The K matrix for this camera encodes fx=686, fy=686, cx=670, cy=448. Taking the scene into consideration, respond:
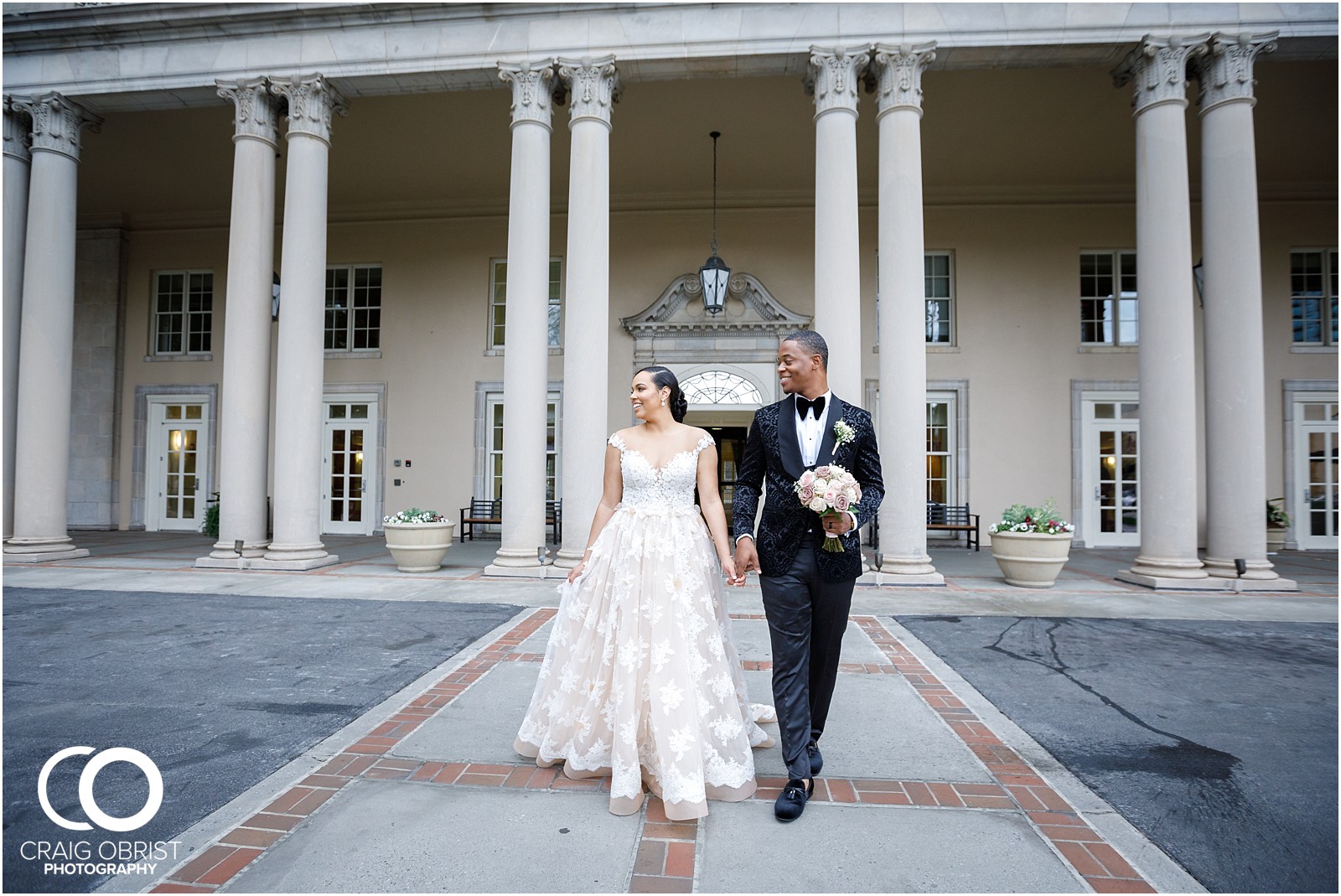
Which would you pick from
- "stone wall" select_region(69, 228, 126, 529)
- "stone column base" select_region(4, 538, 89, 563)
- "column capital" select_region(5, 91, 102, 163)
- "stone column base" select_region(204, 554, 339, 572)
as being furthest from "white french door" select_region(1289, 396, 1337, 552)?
"stone wall" select_region(69, 228, 126, 529)

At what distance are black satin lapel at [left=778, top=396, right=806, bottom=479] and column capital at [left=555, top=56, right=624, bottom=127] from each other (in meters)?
7.32

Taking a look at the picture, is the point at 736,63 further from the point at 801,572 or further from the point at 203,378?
the point at 203,378

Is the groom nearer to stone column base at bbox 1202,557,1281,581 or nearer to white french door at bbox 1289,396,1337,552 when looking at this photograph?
stone column base at bbox 1202,557,1281,581

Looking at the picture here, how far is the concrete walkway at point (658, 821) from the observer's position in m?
2.21

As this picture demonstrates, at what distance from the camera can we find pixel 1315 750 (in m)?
3.38

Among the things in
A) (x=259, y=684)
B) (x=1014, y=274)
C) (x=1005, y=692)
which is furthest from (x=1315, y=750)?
(x=1014, y=274)

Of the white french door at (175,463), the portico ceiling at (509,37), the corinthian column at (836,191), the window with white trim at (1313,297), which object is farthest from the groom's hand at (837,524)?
the white french door at (175,463)

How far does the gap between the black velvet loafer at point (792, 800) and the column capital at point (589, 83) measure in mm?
8440

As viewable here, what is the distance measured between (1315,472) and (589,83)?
1488 cm

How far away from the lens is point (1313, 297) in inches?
526

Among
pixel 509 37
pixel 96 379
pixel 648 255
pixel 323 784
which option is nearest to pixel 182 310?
pixel 96 379

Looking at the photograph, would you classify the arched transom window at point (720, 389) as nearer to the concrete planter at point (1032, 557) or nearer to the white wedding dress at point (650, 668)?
the concrete planter at point (1032, 557)

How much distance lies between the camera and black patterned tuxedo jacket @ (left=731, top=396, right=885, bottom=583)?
9.23 ft

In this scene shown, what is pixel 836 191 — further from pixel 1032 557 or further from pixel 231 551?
pixel 231 551
